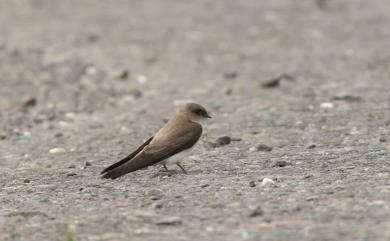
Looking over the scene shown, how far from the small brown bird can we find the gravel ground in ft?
0.51

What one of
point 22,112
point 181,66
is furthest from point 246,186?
point 181,66

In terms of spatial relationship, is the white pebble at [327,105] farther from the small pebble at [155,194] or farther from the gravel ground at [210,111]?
the small pebble at [155,194]

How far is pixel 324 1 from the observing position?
19922 mm

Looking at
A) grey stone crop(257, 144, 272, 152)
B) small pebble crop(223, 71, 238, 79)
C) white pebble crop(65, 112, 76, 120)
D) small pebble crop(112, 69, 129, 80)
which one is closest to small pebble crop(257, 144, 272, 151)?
grey stone crop(257, 144, 272, 152)

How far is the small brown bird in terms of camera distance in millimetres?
7508

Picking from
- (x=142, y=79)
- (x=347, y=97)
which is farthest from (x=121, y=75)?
(x=347, y=97)

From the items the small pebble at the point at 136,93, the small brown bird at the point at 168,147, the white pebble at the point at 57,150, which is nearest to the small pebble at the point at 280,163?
the small brown bird at the point at 168,147

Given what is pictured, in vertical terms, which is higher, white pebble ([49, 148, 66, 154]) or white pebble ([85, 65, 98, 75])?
white pebble ([49, 148, 66, 154])

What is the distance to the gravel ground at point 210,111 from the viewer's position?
20.9 feet

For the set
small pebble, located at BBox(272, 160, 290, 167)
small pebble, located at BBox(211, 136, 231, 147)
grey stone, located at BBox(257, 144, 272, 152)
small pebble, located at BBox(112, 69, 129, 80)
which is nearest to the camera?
small pebble, located at BBox(272, 160, 290, 167)

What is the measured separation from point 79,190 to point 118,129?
3.28m

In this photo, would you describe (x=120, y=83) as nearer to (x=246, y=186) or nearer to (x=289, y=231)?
(x=246, y=186)

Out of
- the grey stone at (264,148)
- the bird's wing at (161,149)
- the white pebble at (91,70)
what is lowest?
the white pebble at (91,70)

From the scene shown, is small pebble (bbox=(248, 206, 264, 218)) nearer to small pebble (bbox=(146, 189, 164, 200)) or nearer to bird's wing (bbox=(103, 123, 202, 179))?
small pebble (bbox=(146, 189, 164, 200))
